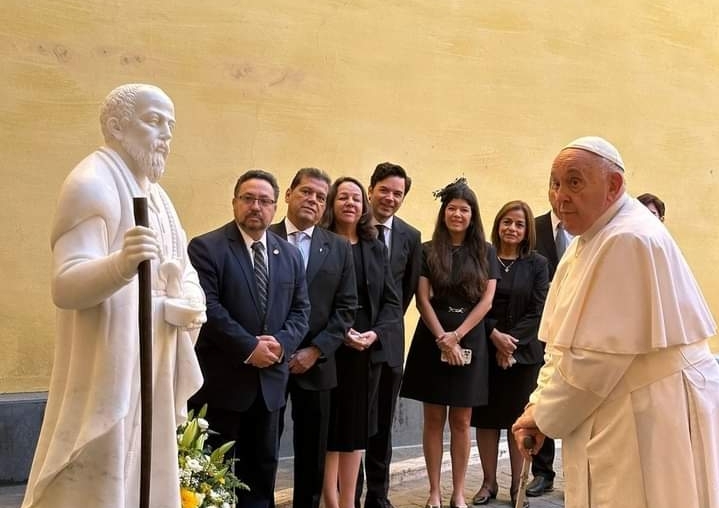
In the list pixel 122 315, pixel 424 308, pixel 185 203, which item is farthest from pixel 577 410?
pixel 185 203

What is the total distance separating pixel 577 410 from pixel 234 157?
4590 millimetres

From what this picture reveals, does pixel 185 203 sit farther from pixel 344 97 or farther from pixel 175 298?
pixel 175 298

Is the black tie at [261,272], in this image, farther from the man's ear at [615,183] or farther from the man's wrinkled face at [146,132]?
the man's ear at [615,183]

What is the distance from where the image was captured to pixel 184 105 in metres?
7.80

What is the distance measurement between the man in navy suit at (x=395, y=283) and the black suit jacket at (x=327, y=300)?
436 millimetres

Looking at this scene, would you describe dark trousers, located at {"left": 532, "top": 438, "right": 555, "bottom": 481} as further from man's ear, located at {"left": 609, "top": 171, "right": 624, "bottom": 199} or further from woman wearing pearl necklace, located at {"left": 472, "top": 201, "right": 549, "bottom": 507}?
man's ear, located at {"left": 609, "top": 171, "right": 624, "bottom": 199}

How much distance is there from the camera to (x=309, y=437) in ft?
20.4

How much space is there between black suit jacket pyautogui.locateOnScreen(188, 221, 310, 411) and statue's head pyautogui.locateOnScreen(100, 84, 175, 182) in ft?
6.83

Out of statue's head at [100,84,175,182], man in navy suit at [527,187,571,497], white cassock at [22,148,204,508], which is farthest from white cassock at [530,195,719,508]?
man in navy suit at [527,187,571,497]

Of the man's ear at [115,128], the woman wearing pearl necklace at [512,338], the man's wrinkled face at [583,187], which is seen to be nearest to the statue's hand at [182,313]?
the man's ear at [115,128]

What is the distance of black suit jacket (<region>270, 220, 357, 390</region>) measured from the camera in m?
6.20

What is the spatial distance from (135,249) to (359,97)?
571 cm

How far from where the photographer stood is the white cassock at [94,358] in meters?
3.41

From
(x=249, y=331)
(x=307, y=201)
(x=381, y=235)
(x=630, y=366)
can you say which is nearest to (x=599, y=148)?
(x=630, y=366)
